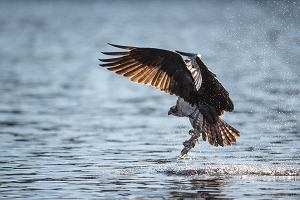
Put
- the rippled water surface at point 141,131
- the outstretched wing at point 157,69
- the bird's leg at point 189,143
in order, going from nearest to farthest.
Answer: the rippled water surface at point 141,131
the outstretched wing at point 157,69
the bird's leg at point 189,143

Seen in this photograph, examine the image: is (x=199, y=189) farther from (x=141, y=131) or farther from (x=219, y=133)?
(x=141, y=131)

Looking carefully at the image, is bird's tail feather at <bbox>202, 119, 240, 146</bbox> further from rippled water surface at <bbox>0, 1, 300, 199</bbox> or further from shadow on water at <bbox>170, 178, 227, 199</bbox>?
shadow on water at <bbox>170, 178, 227, 199</bbox>

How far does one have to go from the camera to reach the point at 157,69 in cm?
1266

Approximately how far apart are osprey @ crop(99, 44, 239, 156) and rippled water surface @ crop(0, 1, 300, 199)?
16.7 inches

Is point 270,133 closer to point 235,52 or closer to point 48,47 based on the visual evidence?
point 235,52

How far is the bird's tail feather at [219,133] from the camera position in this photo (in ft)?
41.6

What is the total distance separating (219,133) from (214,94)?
49cm

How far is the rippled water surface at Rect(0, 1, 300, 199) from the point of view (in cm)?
1139

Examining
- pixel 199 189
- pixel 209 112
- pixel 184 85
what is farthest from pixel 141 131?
pixel 199 189

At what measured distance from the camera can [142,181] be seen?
38.1 feet

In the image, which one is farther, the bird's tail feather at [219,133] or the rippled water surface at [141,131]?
the bird's tail feather at [219,133]

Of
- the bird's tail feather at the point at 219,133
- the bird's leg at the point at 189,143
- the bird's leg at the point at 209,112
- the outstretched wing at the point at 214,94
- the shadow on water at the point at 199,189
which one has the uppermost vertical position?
the outstretched wing at the point at 214,94

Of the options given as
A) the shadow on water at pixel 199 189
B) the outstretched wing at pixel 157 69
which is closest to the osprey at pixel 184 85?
the outstretched wing at pixel 157 69

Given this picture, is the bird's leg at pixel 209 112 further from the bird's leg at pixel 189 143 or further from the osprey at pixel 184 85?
the bird's leg at pixel 189 143
